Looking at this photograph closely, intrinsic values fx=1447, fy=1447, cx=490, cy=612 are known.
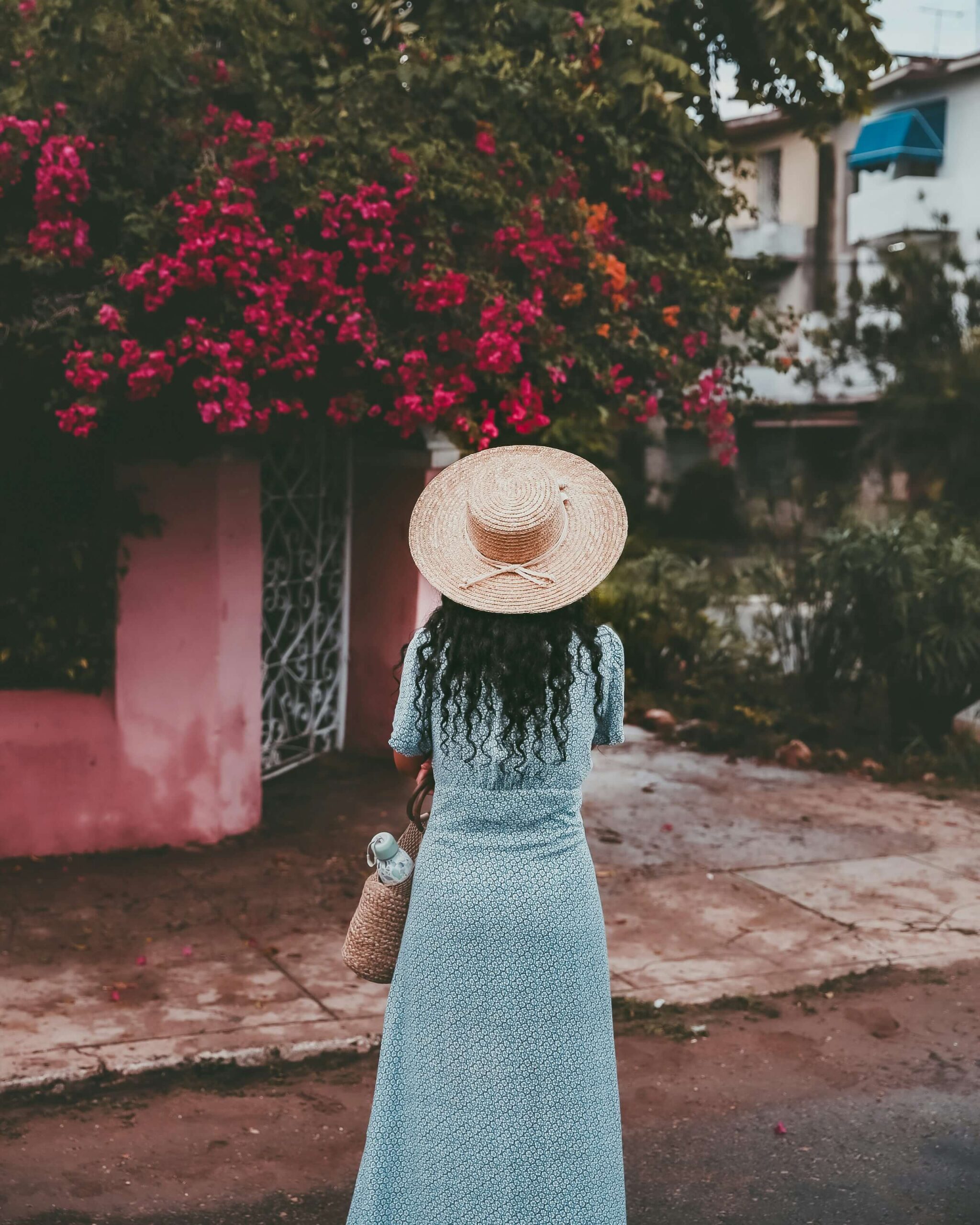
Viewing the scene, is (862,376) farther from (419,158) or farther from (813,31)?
(419,158)

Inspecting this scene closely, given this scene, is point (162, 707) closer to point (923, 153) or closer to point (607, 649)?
point (607, 649)

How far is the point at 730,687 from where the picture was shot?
1109 centimetres

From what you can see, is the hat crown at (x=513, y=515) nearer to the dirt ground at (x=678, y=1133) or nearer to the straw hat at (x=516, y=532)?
the straw hat at (x=516, y=532)

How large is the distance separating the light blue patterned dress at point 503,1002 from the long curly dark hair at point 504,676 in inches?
1.2

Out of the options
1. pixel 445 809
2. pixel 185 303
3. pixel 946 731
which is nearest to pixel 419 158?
pixel 185 303

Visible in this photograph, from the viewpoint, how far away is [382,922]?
10.8ft

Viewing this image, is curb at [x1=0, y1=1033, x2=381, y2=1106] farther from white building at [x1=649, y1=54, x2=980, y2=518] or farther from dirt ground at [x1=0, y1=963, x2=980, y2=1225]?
white building at [x1=649, y1=54, x2=980, y2=518]

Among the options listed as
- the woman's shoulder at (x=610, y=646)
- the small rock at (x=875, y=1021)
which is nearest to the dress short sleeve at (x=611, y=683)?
the woman's shoulder at (x=610, y=646)

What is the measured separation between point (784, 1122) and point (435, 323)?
145 inches

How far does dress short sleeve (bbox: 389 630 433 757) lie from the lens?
3.04 m

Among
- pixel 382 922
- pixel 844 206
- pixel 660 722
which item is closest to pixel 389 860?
pixel 382 922

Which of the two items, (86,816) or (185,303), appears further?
(86,816)

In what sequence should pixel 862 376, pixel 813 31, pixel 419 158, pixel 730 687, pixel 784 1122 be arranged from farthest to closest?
pixel 862 376, pixel 730 687, pixel 813 31, pixel 419 158, pixel 784 1122

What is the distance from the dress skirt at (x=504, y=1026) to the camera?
3.00 meters
